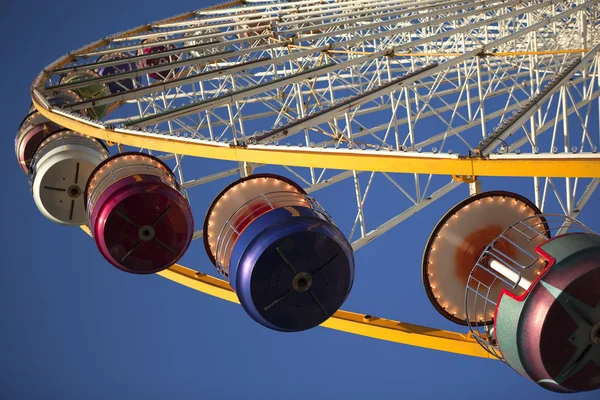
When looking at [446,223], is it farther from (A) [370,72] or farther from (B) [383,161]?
(A) [370,72]

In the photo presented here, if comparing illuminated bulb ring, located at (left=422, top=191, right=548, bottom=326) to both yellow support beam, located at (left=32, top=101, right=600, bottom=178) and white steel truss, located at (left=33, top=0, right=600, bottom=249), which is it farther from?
white steel truss, located at (left=33, top=0, right=600, bottom=249)

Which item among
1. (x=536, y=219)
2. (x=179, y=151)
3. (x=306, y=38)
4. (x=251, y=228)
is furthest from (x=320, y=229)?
(x=306, y=38)

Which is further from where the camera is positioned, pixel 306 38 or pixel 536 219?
pixel 306 38

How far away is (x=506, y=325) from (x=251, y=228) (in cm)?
506

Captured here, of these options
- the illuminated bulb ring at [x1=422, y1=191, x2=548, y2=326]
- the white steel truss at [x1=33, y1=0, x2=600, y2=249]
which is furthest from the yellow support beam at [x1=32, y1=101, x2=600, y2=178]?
the illuminated bulb ring at [x1=422, y1=191, x2=548, y2=326]

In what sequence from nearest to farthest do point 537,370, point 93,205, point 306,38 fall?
point 537,370 < point 93,205 < point 306,38

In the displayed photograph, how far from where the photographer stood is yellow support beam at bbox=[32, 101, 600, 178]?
12.9 m

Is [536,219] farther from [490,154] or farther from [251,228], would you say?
[251,228]

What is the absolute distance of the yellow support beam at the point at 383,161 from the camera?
12922 millimetres

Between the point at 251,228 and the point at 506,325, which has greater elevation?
the point at 251,228

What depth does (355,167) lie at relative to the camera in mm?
15031

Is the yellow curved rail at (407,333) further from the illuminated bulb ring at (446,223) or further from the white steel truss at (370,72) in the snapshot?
the white steel truss at (370,72)

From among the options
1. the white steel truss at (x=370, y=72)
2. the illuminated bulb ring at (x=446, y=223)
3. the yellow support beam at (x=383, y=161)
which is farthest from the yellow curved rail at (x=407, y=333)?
the yellow support beam at (x=383, y=161)

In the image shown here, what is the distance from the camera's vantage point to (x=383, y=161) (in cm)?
1477
